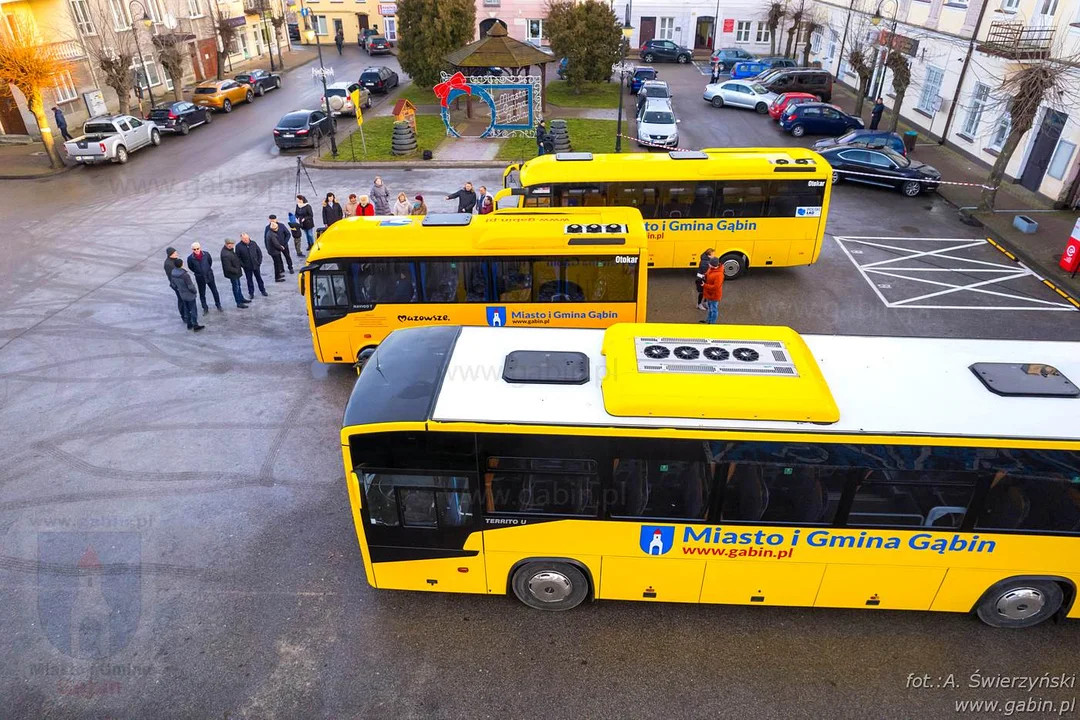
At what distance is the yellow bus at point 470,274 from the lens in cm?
1133

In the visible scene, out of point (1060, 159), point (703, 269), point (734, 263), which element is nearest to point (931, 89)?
point (1060, 159)

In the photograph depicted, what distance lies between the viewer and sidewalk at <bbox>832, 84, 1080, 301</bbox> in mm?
16219

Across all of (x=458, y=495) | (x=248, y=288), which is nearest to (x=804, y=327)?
(x=458, y=495)

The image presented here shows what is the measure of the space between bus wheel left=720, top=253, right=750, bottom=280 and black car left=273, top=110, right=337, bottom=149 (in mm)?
17850

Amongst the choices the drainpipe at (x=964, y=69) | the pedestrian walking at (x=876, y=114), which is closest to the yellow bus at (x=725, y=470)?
the drainpipe at (x=964, y=69)

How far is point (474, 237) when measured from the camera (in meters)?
11.4

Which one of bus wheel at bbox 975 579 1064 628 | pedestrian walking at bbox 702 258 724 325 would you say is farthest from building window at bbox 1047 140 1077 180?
bus wheel at bbox 975 579 1064 628

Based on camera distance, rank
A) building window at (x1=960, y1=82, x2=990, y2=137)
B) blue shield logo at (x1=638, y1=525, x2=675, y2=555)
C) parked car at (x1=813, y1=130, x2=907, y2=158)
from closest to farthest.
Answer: blue shield logo at (x1=638, y1=525, x2=675, y2=555) < parked car at (x1=813, y1=130, x2=907, y2=158) < building window at (x1=960, y1=82, x2=990, y2=137)

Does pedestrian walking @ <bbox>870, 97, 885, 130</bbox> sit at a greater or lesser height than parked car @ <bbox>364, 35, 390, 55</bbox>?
lesser

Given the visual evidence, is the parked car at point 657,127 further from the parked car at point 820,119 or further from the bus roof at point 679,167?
the bus roof at point 679,167

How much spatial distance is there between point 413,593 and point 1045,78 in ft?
65.9

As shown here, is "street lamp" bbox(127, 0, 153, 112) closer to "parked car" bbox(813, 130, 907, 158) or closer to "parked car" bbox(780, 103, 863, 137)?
"parked car" bbox(780, 103, 863, 137)

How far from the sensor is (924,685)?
6957mm

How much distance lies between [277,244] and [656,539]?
12158 mm
